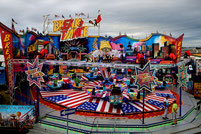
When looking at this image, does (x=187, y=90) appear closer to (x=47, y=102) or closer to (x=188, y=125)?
(x=188, y=125)

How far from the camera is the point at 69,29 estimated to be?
1125 inches

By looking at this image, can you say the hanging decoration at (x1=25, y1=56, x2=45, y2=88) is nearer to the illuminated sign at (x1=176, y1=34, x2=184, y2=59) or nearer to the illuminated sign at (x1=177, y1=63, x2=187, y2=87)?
the illuminated sign at (x1=177, y1=63, x2=187, y2=87)

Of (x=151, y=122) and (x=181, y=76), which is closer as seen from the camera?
(x=151, y=122)

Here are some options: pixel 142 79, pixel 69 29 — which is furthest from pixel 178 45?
pixel 142 79

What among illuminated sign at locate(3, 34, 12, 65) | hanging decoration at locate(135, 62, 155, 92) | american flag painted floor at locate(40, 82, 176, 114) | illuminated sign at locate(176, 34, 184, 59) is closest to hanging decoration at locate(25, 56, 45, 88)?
american flag painted floor at locate(40, 82, 176, 114)

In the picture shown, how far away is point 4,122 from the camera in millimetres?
9672

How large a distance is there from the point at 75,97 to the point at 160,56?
17072mm

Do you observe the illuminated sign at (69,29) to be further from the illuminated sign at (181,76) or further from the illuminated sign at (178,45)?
the illuminated sign at (181,76)

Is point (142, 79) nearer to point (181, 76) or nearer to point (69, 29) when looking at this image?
point (181, 76)

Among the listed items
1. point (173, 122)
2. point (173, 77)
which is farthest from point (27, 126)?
point (173, 77)

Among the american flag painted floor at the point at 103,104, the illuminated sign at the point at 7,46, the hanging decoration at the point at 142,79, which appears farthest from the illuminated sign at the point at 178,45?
the illuminated sign at the point at 7,46

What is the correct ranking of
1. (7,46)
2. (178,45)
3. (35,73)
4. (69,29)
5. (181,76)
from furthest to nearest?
(69,29) < (178,45) < (7,46) < (181,76) < (35,73)

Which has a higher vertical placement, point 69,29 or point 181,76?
point 69,29

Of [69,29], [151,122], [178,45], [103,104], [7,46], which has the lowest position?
[151,122]
